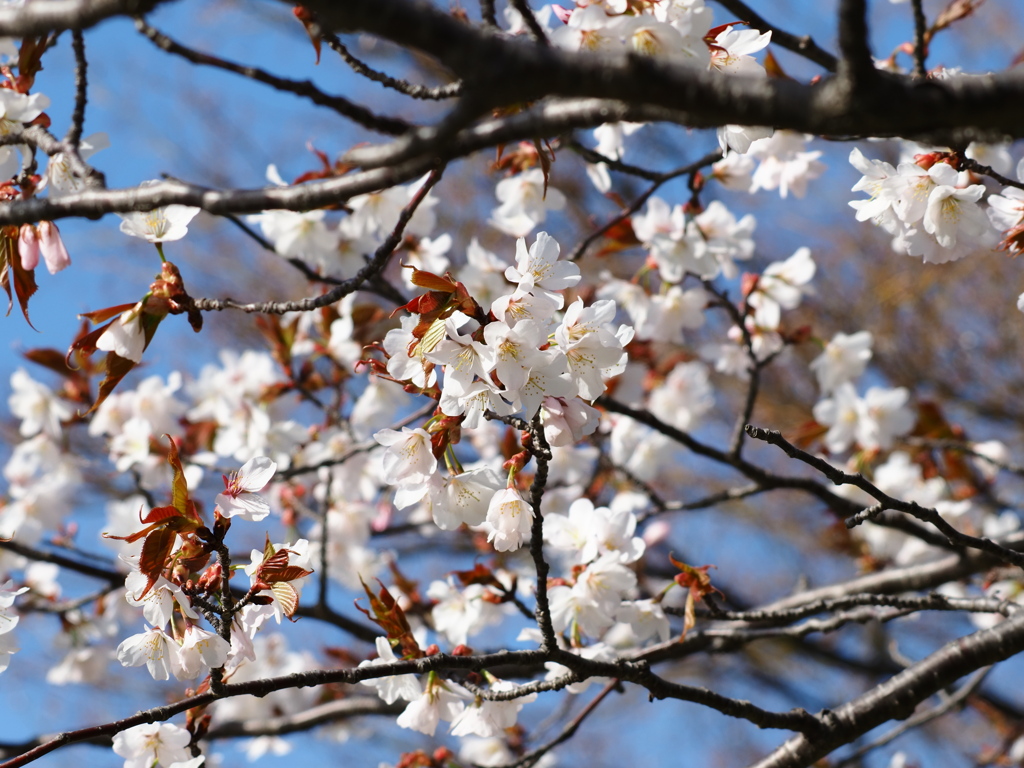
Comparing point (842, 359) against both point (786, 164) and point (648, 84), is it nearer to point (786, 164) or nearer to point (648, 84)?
point (786, 164)

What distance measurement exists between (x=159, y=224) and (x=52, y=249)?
0.18 meters

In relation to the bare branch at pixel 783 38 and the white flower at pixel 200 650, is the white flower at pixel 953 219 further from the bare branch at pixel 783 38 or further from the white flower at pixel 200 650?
the white flower at pixel 200 650

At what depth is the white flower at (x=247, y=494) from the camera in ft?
4.53

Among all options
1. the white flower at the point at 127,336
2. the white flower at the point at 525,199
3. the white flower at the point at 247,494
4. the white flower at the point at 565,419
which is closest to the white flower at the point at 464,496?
the white flower at the point at 565,419

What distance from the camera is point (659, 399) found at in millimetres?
3531

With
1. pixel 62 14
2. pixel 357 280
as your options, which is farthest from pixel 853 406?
pixel 62 14

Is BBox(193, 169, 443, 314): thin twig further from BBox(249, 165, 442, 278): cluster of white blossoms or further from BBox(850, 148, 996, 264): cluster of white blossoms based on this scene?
BBox(249, 165, 442, 278): cluster of white blossoms

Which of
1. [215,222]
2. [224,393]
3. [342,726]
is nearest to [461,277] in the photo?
[224,393]

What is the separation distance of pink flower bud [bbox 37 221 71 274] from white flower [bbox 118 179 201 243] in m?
0.11

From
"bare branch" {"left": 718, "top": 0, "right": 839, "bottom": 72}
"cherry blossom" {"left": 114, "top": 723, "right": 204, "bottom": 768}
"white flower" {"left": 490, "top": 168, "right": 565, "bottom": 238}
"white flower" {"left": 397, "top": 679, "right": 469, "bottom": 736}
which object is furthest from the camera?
"white flower" {"left": 490, "top": 168, "right": 565, "bottom": 238}

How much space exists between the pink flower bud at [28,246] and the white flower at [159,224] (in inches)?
5.5

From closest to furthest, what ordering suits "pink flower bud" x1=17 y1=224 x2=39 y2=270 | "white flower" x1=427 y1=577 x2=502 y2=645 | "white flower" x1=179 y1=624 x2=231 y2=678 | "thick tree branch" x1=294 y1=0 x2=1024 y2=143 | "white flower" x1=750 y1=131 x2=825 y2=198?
"thick tree branch" x1=294 y1=0 x2=1024 y2=143 < "white flower" x1=179 y1=624 x2=231 y2=678 < "pink flower bud" x1=17 y1=224 x2=39 y2=270 < "white flower" x1=427 y1=577 x2=502 y2=645 < "white flower" x1=750 y1=131 x2=825 y2=198

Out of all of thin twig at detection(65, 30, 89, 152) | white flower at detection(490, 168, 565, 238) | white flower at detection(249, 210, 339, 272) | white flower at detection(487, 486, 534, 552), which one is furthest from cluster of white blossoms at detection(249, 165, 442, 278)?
white flower at detection(487, 486, 534, 552)

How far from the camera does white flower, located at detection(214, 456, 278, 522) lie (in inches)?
54.4
